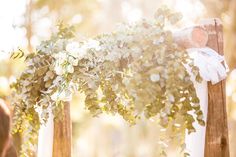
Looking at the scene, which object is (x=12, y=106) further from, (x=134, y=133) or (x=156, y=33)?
(x=134, y=133)

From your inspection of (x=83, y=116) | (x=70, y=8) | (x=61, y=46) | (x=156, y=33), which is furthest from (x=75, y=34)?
(x=83, y=116)

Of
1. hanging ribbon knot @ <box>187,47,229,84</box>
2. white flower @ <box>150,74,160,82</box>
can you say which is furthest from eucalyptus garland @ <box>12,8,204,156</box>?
hanging ribbon knot @ <box>187,47,229,84</box>

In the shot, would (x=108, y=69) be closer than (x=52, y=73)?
Yes

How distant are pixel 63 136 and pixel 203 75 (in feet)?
4.99

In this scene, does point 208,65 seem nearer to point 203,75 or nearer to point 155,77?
point 203,75

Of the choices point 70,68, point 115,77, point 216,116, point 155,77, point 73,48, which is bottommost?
point 216,116

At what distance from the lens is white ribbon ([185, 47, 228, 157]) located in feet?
9.62

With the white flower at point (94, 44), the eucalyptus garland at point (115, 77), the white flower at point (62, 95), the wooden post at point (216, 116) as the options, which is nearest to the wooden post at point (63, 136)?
the eucalyptus garland at point (115, 77)

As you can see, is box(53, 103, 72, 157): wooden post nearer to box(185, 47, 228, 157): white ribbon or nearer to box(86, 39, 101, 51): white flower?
box(86, 39, 101, 51): white flower

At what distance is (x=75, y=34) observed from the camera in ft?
13.2

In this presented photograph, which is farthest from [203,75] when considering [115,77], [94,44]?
[94,44]

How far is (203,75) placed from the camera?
9.61ft

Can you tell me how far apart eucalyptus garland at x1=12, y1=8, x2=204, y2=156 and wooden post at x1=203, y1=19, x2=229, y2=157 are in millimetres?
201

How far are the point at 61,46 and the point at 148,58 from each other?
1140mm
